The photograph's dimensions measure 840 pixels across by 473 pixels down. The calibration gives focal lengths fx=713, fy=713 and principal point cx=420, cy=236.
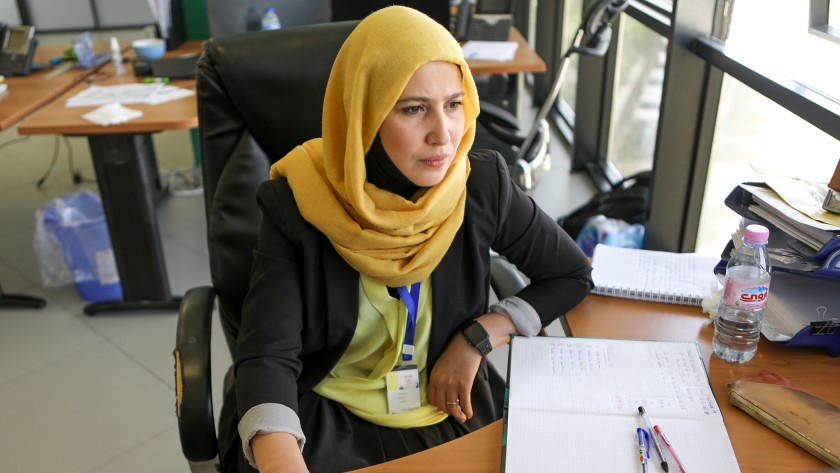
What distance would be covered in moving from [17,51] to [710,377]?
2.91 metres

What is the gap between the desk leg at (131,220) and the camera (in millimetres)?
2447

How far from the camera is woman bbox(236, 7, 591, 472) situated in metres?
1.09

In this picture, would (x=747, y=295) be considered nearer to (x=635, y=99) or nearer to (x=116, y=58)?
(x=635, y=99)

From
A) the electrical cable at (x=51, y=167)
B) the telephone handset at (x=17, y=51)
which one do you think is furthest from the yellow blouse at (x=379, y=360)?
the electrical cable at (x=51, y=167)

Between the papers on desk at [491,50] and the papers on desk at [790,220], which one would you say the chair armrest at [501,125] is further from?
the papers on desk at [790,220]

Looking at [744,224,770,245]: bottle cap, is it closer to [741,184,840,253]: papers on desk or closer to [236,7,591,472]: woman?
[741,184,840,253]: papers on desk

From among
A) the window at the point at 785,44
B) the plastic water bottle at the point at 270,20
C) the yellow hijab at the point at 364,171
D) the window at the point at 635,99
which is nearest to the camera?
the yellow hijab at the point at 364,171

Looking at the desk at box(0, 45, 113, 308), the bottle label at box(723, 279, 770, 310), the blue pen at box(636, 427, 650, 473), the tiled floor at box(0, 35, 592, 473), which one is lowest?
the tiled floor at box(0, 35, 592, 473)

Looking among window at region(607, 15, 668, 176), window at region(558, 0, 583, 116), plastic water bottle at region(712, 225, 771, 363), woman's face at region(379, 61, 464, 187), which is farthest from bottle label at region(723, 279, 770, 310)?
window at region(558, 0, 583, 116)

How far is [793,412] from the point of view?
3.23ft

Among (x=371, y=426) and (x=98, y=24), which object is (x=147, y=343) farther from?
(x=98, y=24)

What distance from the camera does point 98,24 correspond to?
6727 millimetres

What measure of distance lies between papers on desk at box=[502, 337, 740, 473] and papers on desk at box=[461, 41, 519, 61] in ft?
6.28

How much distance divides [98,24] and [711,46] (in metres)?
6.28
